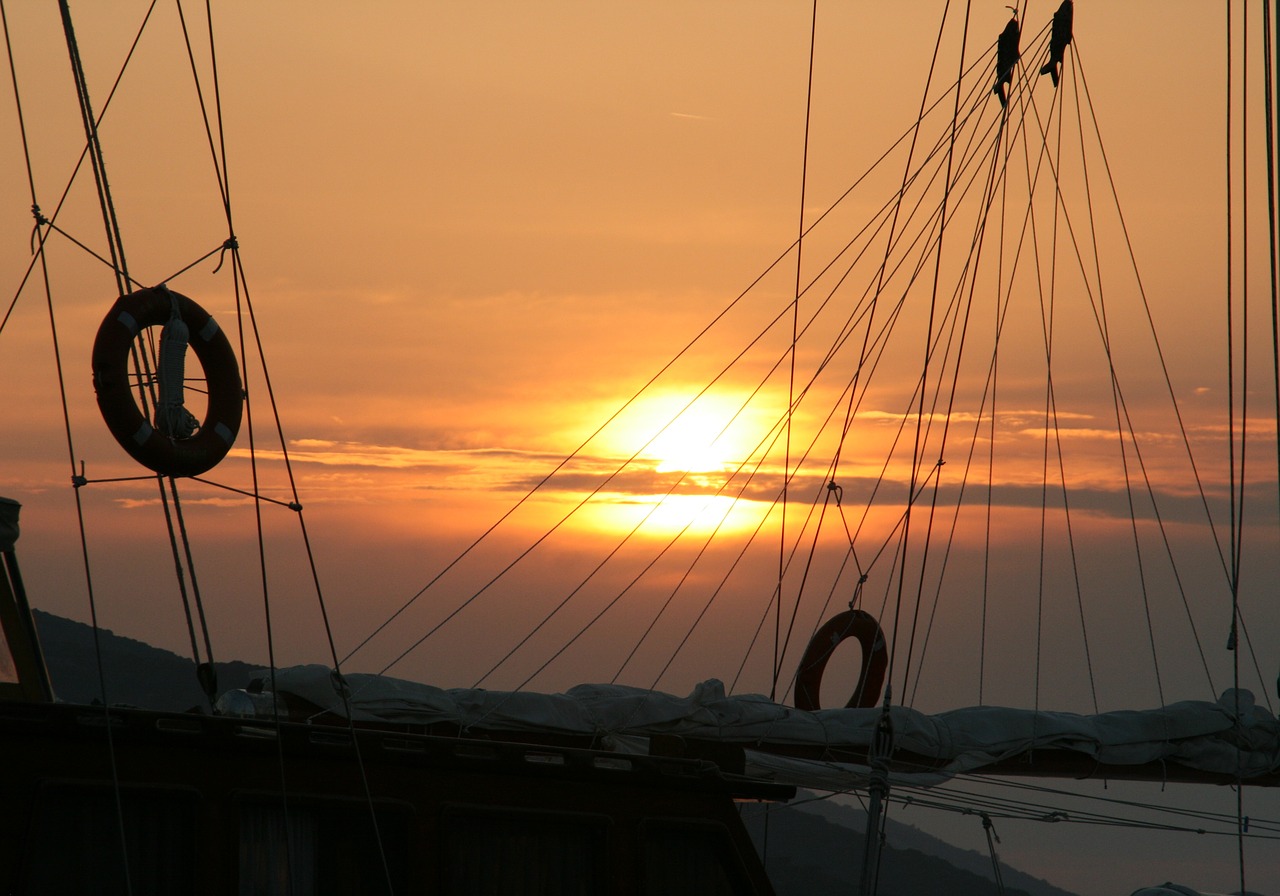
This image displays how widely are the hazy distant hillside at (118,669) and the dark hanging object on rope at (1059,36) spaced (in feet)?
107

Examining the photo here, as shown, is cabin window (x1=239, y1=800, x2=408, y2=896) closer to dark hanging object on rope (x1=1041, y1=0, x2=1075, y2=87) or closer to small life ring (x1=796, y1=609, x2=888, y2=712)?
small life ring (x1=796, y1=609, x2=888, y2=712)

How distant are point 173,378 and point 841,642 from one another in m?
10.1

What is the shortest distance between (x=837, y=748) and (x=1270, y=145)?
6.53 metres

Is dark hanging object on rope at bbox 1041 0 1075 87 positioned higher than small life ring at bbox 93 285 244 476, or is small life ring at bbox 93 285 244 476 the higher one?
dark hanging object on rope at bbox 1041 0 1075 87

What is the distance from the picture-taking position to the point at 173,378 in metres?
8.03

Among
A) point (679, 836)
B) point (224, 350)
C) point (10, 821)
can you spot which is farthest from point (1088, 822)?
point (10, 821)

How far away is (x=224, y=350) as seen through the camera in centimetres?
862

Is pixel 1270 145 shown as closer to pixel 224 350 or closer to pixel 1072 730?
pixel 1072 730

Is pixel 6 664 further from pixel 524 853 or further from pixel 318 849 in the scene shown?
pixel 524 853

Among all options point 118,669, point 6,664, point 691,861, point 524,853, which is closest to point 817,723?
point 691,861

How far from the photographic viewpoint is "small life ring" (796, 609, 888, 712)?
16.0m

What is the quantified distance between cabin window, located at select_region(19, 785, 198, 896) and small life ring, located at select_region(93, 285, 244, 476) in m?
2.08

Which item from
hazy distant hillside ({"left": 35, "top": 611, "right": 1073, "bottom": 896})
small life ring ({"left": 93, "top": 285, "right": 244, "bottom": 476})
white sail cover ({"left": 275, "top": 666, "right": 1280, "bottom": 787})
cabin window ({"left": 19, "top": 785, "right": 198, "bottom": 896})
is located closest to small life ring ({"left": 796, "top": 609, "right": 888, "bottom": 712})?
white sail cover ({"left": 275, "top": 666, "right": 1280, "bottom": 787})

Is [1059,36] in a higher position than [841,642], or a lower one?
higher
